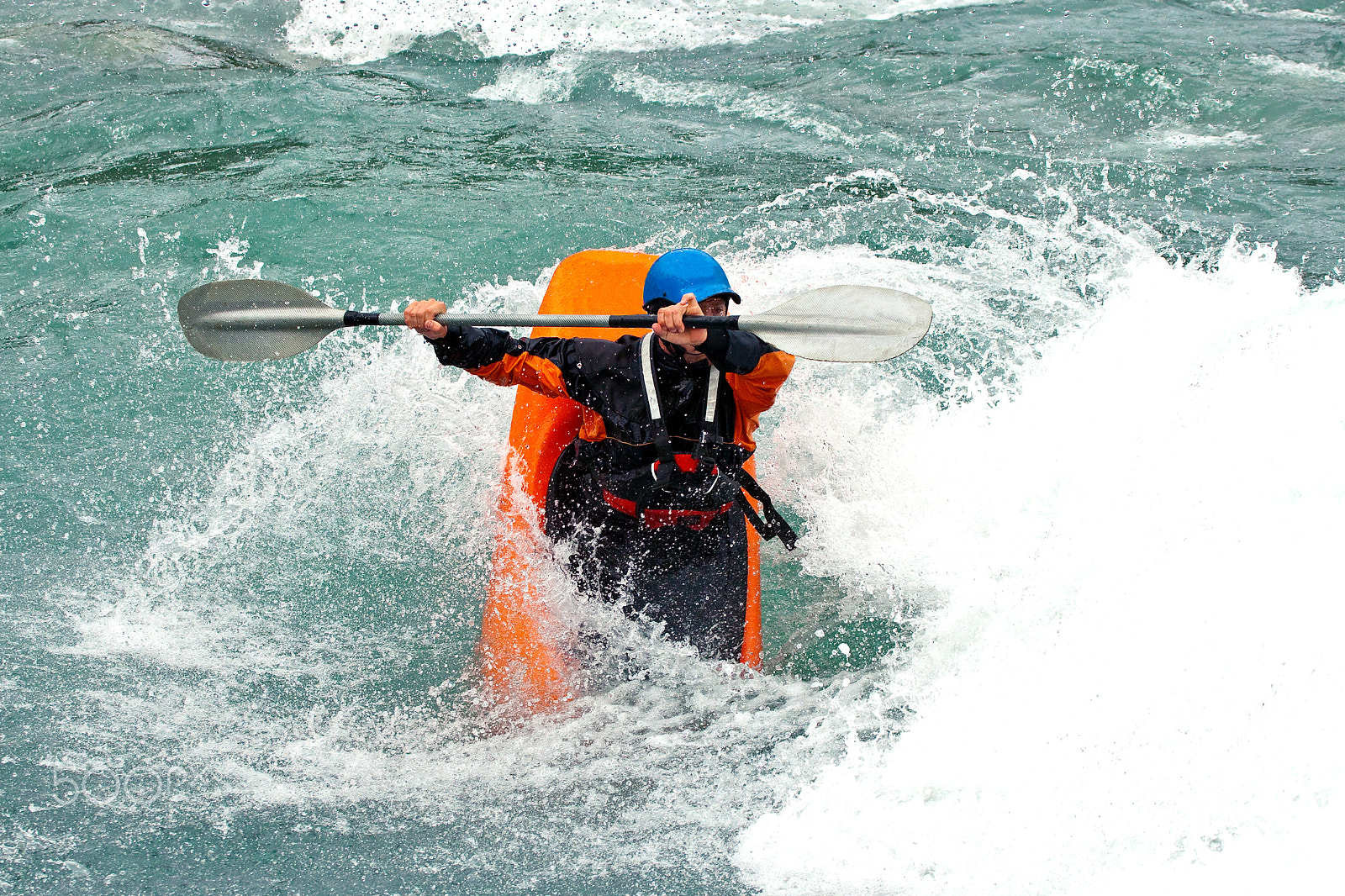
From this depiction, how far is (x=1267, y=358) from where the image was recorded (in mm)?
3377

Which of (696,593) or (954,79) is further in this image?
(954,79)

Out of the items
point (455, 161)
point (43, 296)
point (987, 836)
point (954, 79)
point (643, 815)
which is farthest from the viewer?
point (954, 79)

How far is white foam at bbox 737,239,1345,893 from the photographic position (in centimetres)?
223

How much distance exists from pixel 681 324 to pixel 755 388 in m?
0.35

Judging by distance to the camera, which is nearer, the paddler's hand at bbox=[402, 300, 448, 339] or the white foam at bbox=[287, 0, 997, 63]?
the paddler's hand at bbox=[402, 300, 448, 339]

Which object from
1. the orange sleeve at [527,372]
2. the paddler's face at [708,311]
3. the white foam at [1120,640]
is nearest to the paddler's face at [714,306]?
the paddler's face at [708,311]

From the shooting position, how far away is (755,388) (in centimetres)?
288

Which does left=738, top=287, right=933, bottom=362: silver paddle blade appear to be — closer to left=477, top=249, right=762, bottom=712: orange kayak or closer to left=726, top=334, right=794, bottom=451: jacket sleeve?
left=726, top=334, right=794, bottom=451: jacket sleeve

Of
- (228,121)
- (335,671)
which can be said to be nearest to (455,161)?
(228,121)

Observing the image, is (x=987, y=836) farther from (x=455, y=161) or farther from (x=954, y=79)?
(x=954, y=79)

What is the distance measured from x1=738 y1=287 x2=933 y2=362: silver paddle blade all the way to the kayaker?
0.23 feet

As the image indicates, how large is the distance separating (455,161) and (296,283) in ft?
5.67

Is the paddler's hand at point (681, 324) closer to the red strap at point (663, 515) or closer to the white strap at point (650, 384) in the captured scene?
the white strap at point (650, 384)

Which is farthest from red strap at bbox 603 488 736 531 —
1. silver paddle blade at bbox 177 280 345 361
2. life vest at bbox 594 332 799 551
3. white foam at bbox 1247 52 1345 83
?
white foam at bbox 1247 52 1345 83
